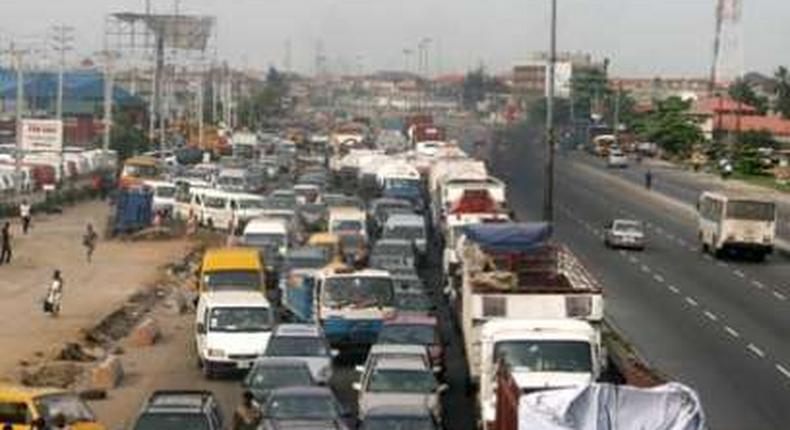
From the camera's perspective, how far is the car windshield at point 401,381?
23203 millimetres

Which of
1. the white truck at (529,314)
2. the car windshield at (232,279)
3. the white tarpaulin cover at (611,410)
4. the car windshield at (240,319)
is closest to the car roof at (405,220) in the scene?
the car windshield at (232,279)

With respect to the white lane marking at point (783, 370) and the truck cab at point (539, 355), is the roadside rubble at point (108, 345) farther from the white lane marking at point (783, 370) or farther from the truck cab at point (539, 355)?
the white lane marking at point (783, 370)

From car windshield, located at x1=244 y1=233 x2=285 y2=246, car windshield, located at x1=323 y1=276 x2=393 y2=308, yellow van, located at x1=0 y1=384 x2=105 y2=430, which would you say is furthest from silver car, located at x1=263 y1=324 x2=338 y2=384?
car windshield, located at x1=244 y1=233 x2=285 y2=246

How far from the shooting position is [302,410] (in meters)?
20.6

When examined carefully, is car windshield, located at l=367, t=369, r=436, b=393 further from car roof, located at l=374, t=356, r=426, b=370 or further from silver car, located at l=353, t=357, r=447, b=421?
car roof, located at l=374, t=356, r=426, b=370

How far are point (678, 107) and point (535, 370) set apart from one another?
127477 mm

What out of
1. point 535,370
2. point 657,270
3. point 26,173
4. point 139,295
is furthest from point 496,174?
point 535,370

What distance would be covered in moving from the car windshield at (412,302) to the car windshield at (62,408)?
1232cm

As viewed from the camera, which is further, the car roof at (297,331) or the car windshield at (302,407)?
the car roof at (297,331)

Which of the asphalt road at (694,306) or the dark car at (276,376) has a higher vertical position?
the dark car at (276,376)

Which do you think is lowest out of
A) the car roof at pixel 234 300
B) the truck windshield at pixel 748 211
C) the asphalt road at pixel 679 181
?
the asphalt road at pixel 679 181

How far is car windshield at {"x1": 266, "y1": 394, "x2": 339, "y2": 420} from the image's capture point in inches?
800

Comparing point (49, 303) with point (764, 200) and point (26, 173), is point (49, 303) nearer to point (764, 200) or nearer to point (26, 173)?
point (764, 200)

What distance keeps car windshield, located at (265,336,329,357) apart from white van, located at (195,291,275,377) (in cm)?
98
